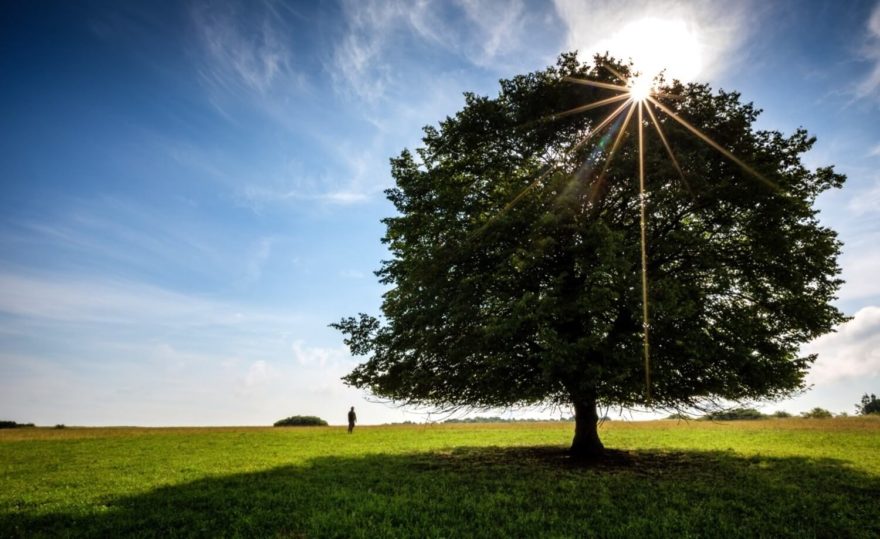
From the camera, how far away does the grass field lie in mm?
9609

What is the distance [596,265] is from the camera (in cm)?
1510

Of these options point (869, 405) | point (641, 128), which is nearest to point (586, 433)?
point (641, 128)

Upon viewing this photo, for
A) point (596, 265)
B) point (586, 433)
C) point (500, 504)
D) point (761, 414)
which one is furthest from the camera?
point (761, 414)

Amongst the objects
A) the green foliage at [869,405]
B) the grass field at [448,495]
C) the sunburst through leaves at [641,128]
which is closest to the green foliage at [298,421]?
the grass field at [448,495]

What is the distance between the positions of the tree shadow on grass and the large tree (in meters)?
2.93

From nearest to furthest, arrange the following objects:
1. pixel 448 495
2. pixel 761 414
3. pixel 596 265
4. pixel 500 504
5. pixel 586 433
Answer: pixel 500 504 < pixel 448 495 < pixel 596 265 < pixel 586 433 < pixel 761 414

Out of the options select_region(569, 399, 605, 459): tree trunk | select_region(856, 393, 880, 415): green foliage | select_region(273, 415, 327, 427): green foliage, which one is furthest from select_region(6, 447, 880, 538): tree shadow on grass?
select_region(856, 393, 880, 415): green foliage

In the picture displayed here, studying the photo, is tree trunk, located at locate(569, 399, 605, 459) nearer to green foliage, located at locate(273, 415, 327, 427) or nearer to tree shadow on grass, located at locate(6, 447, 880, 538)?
tree shadow on grass, located at locate(6, 447, 880, 538)

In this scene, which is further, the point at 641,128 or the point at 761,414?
the point at 761,414

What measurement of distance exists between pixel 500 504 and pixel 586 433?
379 inches

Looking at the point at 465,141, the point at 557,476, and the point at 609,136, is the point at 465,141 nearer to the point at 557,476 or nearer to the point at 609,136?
the point at 609,136

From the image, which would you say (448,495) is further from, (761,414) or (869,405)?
(869,405)

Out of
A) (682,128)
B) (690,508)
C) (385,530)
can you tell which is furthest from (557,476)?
(682,128)

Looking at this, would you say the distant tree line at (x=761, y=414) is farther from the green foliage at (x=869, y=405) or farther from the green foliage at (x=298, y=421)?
the green foliage at (x=298, y=421)
